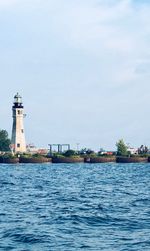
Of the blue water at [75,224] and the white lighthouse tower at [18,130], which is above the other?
the white lighthouse tower at [18,130]

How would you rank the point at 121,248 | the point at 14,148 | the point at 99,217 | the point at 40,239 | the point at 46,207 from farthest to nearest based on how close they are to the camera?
the point at 14,148, the point at 46,207, the point at 99,217, the point at 40,239, the point at 121,248

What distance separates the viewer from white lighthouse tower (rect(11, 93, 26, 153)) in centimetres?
19350

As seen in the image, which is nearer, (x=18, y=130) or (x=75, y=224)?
(x=75, y=224)

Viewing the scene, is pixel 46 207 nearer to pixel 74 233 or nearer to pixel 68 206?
pixel 68 206

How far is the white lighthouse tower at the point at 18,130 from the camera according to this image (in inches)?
7618

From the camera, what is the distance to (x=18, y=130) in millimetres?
193500

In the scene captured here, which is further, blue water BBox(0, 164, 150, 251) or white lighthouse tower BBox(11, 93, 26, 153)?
white lighthouse tower BBox(11, 93, 26, 153)

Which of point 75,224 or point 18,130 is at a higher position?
point 18,130

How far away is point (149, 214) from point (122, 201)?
9368 mm

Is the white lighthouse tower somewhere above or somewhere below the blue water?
above

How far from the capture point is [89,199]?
49156mm

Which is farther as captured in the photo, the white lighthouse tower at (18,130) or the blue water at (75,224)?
the white lighthouse tower at (18,130)

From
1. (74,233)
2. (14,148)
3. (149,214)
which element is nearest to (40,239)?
(74,233)

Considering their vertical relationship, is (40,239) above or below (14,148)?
below
